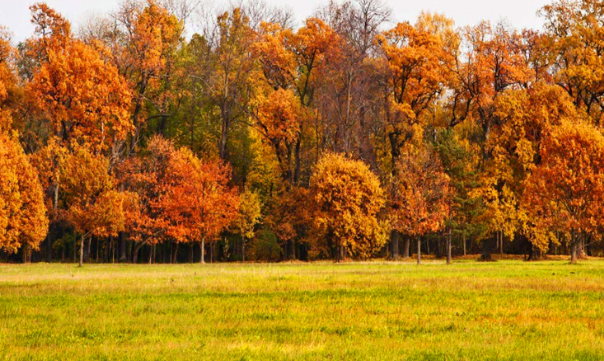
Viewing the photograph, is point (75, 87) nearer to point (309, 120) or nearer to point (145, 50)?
point (145, 50)

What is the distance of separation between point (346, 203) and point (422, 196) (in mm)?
7897

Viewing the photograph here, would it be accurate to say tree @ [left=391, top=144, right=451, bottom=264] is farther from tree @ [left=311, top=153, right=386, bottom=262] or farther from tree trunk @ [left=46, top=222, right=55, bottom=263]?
tree trunk @ [left=46, top=222, right=55, bottom=263]

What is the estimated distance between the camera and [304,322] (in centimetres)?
1642

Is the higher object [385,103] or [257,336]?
[385,103]

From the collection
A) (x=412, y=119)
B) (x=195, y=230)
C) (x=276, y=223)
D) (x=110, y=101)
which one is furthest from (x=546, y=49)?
(x=110, y=101)

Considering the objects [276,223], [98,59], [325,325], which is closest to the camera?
[325,325]

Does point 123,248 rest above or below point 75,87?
below

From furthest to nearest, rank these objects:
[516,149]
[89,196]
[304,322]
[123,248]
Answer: [123,248]
[516,149]
[89,196]
[304,322]

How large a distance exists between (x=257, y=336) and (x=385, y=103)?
54212mm

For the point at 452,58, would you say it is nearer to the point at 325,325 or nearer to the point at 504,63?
the point at 504,63

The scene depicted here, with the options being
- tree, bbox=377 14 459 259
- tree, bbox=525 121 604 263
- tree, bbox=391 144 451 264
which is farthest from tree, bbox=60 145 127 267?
tree, bbox=525 121 604 263

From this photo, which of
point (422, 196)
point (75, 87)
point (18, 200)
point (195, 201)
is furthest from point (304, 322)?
point (75, 87)

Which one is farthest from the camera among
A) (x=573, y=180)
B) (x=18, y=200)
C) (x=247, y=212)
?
(x=247, y=212)

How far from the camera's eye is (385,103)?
66688mm
